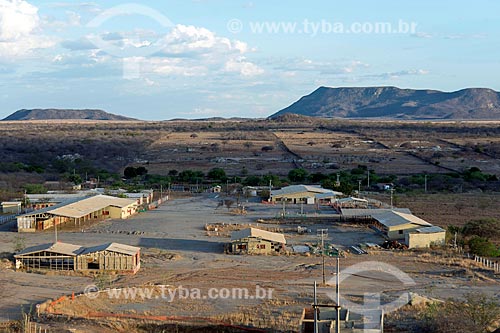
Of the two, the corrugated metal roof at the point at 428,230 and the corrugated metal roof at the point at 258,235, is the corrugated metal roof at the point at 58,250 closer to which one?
the corrugated metal roof at the point at 258,235

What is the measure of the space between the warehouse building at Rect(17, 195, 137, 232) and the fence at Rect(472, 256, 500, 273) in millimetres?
20812

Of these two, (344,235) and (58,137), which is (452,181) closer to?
(344,235)

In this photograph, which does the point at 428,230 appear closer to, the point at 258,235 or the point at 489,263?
the point at 489,263

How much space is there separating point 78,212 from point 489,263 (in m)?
22.0

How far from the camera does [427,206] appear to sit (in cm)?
4847

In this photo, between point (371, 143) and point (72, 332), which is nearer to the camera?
point (72, 332)

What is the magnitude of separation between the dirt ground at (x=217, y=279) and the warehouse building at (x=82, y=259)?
3.17 ft

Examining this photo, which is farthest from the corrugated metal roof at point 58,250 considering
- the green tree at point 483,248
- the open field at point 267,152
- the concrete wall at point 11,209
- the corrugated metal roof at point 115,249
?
the open field at point 267,152

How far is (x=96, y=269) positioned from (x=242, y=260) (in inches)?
246

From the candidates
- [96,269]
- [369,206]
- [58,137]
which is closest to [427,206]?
[369,206]

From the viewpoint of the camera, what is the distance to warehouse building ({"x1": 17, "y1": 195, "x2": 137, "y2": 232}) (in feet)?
127

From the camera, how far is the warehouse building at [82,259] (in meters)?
28.5

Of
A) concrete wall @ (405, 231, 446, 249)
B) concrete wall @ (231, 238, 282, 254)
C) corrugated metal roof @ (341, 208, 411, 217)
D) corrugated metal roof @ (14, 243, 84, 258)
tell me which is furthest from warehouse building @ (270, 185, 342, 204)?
corrugated metal roof @ (14, 243, 84, 258)

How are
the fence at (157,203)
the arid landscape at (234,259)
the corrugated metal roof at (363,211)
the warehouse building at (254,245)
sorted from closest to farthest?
1. the arid landscape at (234,259)
2. the warehouse building at (254,245)
3. the corrugated metal roof at (363,211)
4. the fence at (157,203)
